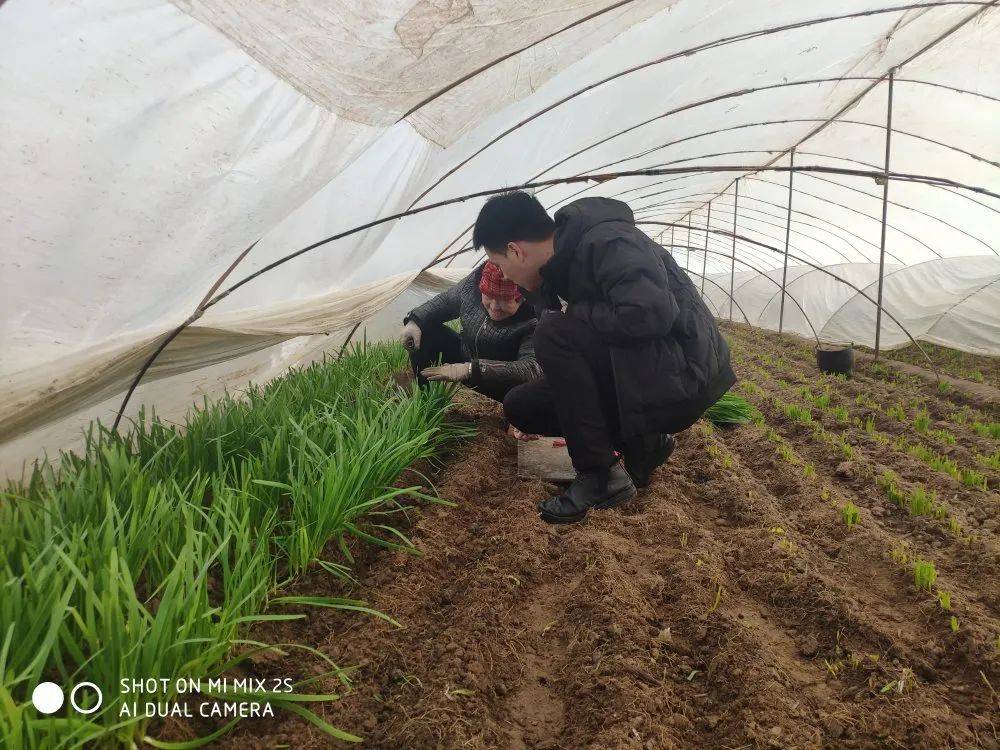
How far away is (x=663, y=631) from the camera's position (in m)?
1.45

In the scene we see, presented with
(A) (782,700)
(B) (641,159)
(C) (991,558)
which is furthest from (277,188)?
(B) (641,159)

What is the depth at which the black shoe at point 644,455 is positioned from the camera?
7.25ft

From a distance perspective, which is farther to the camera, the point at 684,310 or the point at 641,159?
the point at 641,159

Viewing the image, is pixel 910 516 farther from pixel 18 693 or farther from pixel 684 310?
pixel 18 693

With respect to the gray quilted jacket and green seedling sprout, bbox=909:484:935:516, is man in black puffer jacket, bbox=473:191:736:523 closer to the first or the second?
the gray quilted jacket

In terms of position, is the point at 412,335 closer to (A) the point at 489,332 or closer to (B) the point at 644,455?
(A) the point at 489,332

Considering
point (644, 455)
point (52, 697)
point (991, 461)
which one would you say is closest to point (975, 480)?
point (991, 461)

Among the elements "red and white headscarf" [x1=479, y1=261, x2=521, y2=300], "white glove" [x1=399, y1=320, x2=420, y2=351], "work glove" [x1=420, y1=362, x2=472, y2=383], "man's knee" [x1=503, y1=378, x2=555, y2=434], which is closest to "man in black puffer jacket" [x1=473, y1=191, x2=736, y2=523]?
"man's knee" [x1=503, y1=378, x2=555, y2=434]

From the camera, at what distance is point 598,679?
4.23ft

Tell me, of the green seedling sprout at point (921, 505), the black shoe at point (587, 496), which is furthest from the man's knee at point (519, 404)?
the green seedling sprout at point (921, 505)

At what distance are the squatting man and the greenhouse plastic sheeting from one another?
1.97 ft

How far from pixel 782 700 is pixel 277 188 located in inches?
75.3

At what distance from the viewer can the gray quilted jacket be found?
8.90 feet

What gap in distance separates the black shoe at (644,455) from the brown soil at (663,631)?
9 centimetres
